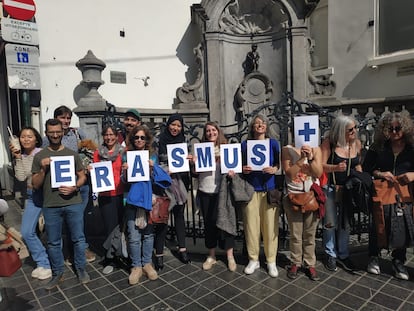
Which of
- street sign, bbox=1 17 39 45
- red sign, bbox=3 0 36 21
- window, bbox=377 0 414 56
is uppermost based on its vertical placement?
window, bbox=377 0 414 56

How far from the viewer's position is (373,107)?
28.1ft

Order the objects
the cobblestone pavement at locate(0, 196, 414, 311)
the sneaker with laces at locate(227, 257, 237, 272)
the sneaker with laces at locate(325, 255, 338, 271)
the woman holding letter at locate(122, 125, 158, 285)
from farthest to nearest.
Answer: the sneaker with laces at locate(227, 257, 237, 272), the sneaker with laces at locate(325, 255, 338, 271), the woman holding letter at locate(122, 125, 158, 285), the cobblestone pavement at locate(0, 196, 414, 311)

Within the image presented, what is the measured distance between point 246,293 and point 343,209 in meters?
1.45

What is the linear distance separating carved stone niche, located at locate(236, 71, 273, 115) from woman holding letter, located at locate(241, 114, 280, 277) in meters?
5.78

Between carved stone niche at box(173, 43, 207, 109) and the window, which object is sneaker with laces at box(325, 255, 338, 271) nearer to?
carved stone niche at box(173, 43, 207, 109)

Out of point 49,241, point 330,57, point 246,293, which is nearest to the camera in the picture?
point 246,293

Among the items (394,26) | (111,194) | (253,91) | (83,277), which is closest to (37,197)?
(111,194)

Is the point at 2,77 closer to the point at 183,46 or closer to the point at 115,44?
the point at 115,44

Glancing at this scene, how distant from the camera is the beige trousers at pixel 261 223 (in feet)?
12.1

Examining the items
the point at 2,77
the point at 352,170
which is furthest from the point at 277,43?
the point at 2,77

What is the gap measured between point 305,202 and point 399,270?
134cm

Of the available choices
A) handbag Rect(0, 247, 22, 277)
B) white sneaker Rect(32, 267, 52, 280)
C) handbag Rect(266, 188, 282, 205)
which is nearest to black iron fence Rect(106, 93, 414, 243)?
handbag Rect(266, 188, 282, 205)

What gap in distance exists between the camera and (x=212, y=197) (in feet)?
12.6

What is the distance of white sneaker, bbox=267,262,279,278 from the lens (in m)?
3.64
